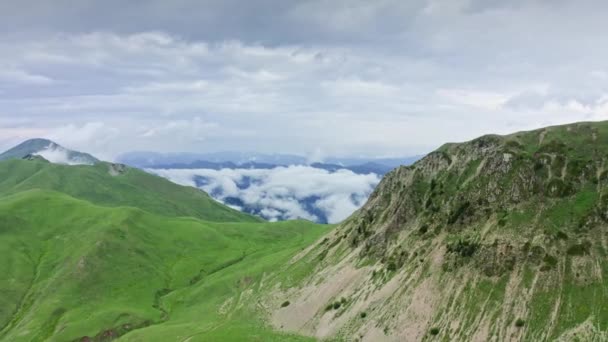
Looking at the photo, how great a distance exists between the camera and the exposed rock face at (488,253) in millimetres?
86500

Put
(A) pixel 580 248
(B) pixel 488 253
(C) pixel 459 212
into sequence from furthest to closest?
(C) pixel 459 212
(B) pixel 488 253
(A) pixel 580 248

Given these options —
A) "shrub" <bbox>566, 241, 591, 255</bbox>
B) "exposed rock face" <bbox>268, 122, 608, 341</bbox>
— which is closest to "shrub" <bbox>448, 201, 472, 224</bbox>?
"exposed rock face" <bbox>268, 122, 608, 341</bbox>

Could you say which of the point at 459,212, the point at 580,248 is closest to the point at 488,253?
the point at 459,212

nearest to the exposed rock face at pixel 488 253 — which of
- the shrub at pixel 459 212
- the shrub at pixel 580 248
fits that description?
the shrub at pixel 580 248

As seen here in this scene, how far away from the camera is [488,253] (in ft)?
326

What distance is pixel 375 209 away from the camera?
148500 mm

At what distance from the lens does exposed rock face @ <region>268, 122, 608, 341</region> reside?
284 feet

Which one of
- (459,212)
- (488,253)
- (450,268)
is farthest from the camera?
(459,212)

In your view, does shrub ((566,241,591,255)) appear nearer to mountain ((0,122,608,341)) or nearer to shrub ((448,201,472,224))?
mountain ((0,122,608,341))

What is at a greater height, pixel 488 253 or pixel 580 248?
pixel 580 248

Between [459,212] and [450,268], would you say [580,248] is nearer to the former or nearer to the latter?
[450,268]

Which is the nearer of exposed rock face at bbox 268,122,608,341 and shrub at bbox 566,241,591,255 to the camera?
exposed rock face at bbox 268,122,608,341

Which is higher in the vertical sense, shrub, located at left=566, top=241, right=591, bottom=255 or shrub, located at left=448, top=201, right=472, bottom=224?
shrub, located at left=448, top=201, right=472, bottom=224

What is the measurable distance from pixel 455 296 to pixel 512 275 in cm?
1283
